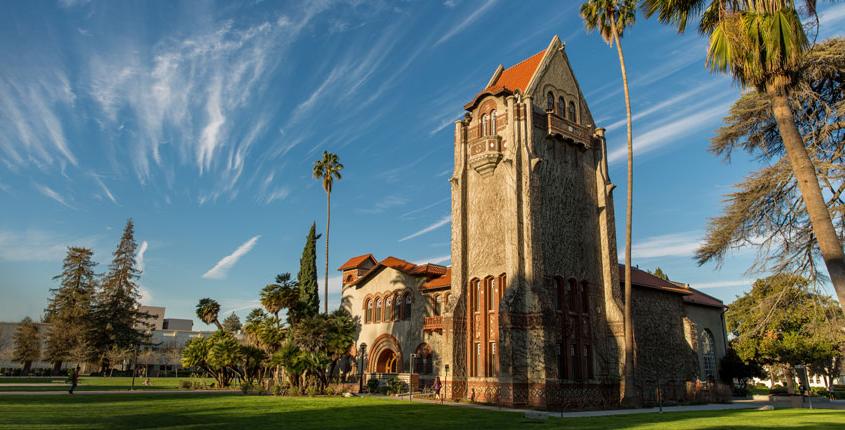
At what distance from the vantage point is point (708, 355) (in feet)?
139

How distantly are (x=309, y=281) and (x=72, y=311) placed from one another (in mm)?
42471

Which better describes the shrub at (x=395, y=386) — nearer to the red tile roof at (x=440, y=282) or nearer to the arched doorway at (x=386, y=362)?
the arched doorway at (x=386, y=362)

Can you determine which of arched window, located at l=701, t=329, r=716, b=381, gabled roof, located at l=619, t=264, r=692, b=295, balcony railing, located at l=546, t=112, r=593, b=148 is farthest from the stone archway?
arched window, located at l=701, t=329, r=716, b=381

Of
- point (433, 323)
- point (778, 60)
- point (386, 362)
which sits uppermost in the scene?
point (778, 60)

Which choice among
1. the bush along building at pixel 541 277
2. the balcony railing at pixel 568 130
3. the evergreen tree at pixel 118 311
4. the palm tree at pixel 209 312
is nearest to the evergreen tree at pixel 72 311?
the evergreen tree at pixel 118 311

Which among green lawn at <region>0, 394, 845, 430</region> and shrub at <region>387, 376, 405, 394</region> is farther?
shrub at <region>387, 376, 405, 394</region>

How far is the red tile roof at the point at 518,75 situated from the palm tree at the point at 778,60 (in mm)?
20740

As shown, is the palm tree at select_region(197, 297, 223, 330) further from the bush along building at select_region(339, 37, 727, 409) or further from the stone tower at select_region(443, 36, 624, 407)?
the stone tower at select_region(443, 36, 624, 407)

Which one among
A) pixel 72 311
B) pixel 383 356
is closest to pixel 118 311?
pixel 72 311

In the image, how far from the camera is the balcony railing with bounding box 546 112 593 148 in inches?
1284

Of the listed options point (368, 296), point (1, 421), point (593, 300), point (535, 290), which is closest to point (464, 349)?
point (535, 290)

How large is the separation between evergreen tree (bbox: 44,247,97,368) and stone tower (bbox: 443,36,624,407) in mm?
53422

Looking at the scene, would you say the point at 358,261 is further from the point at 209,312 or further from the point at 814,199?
the point at 814,199

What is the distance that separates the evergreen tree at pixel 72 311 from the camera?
211 feet
